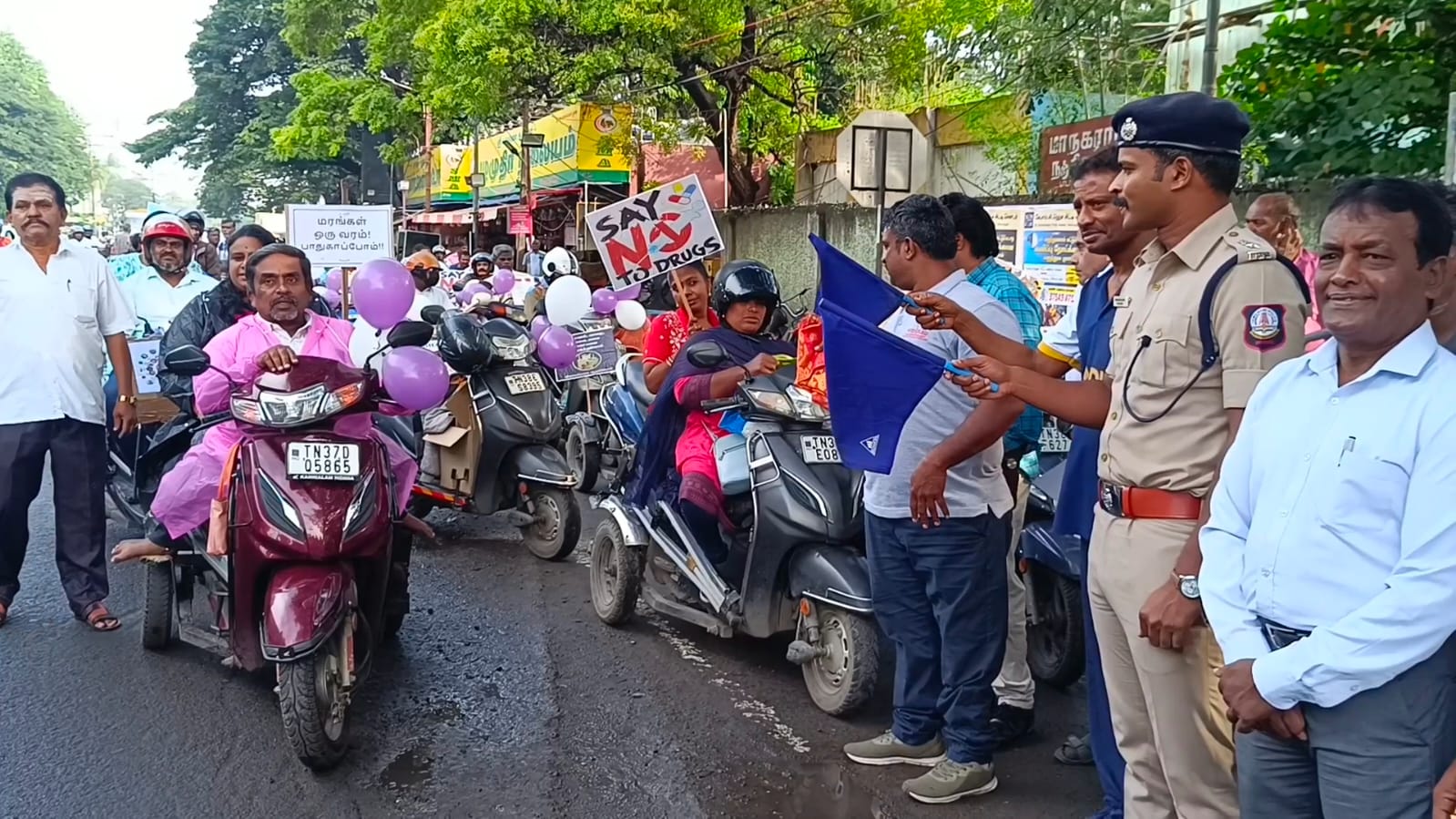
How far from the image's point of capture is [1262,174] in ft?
24.0

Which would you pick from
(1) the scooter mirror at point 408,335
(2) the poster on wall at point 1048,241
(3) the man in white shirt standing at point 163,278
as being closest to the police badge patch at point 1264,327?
(1) the scooter mirror at point 408,335

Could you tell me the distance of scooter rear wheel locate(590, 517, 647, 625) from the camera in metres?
5.38

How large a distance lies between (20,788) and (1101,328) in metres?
3.76

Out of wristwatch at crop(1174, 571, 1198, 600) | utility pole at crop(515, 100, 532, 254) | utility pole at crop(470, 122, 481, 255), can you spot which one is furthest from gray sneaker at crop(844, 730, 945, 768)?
utility pole at crop(470, 122, 481, 255)

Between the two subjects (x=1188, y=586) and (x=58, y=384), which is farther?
(x=58, y=384)

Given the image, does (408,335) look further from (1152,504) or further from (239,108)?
(239,108)

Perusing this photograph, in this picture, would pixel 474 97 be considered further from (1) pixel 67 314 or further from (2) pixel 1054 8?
(1) pixel 67 314

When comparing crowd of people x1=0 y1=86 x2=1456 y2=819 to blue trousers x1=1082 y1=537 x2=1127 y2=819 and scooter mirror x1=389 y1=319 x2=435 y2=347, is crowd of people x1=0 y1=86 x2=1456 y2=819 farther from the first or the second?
scooter mirror x1=389 y1=319 x2=435 y2=347

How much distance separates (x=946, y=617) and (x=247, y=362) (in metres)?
2.66

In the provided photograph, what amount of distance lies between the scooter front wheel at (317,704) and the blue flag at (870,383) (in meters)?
1.89

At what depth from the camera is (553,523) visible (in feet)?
22.3

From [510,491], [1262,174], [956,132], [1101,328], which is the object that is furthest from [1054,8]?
[1101,328]

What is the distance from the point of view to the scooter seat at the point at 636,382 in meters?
6.72

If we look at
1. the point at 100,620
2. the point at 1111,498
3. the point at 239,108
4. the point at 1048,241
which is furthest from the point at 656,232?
the point at 239,108
